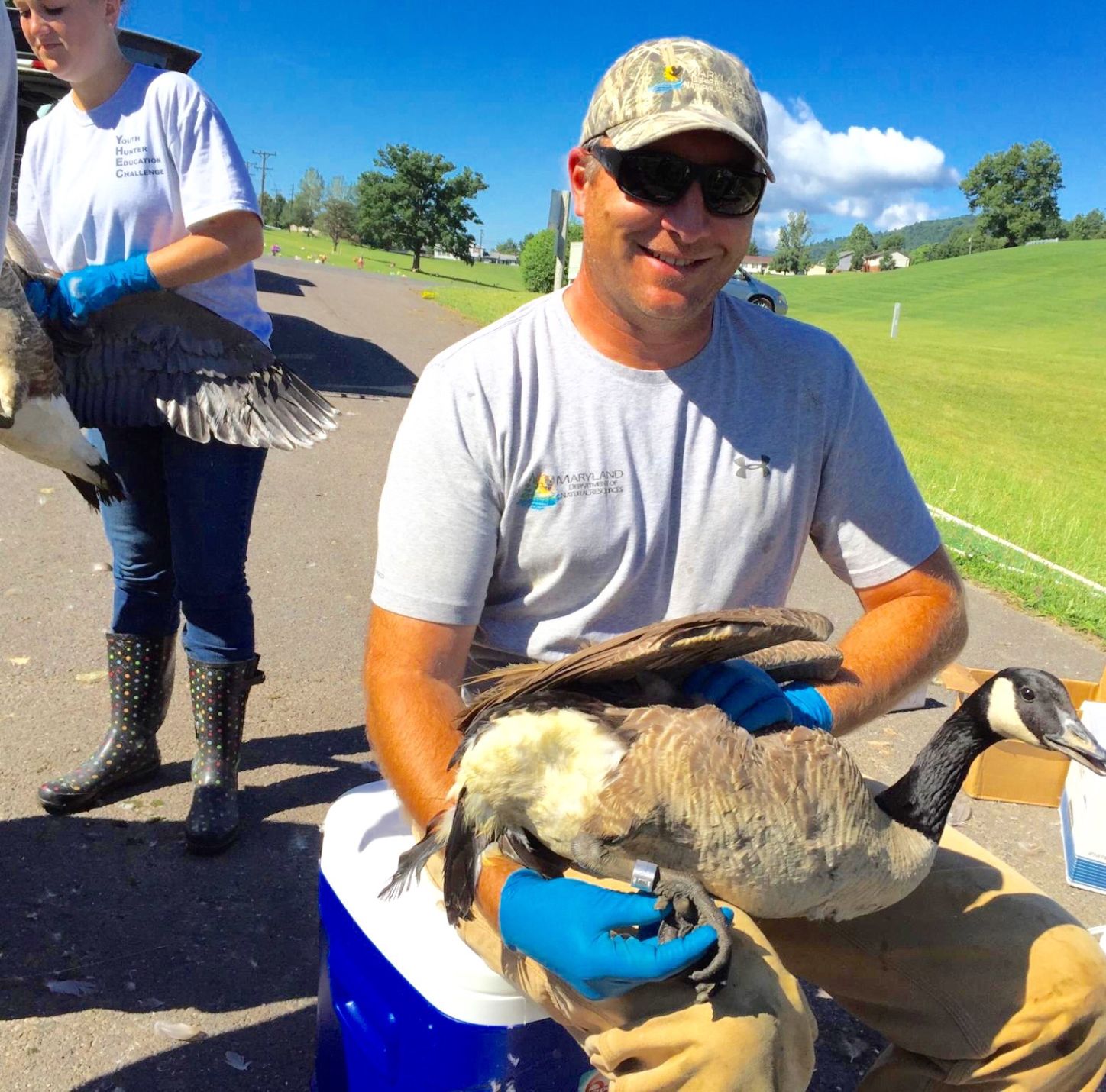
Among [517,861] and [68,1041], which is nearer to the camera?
[517,861]

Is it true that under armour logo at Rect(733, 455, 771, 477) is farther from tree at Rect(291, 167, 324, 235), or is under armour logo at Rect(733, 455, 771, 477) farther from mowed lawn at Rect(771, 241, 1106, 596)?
tree at Rect(291, 167, 324, 235)

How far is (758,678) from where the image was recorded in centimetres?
186

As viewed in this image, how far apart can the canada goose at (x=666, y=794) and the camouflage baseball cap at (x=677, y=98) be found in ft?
3.38

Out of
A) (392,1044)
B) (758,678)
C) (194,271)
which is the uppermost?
(194,271)

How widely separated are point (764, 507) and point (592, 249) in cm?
69

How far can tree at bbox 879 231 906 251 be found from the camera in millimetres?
141750

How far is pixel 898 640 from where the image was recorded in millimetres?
2264

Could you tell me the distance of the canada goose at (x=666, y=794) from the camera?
164cm

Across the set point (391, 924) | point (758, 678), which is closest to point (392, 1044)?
point (391, 924)

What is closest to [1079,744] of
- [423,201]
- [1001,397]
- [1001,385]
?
[1001,397]

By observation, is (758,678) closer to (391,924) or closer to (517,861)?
(517,861)

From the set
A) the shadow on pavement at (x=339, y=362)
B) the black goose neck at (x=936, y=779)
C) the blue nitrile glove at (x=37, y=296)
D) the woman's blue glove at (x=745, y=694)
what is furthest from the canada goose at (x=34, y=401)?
the shadow on pavement at (x=339, y=362)

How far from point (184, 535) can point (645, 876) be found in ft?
6.80

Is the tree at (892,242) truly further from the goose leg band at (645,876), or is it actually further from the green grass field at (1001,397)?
the goose leg band at (645,876)
